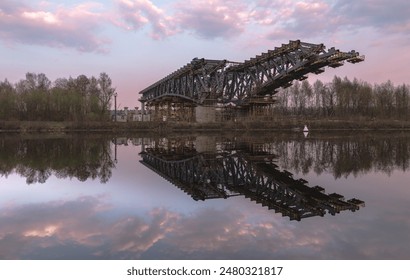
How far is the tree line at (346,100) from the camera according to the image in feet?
304

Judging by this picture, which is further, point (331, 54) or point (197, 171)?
point (331, 54)

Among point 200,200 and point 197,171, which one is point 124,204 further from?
point 197,171

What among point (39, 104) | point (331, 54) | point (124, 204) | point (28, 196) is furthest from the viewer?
point (39, 104)

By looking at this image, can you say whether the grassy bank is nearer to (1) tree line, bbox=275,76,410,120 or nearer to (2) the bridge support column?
(2) the bridge support column

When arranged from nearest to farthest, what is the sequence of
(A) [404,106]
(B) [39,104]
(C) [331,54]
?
(C) [331,54] → (B) [39,104] → (A) [404,106]

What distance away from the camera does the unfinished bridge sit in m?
39.7

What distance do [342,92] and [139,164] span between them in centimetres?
8277

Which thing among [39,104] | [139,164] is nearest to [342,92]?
[39,104]

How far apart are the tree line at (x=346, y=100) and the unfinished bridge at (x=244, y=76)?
38.0 meters

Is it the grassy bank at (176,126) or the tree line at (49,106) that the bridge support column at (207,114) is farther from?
the tree line at (49,106)

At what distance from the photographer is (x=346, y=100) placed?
9181cm

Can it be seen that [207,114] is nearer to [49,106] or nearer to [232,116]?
[232,116]

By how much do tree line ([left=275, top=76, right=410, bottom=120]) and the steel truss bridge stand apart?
132ft

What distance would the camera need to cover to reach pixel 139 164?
20.7 metres
